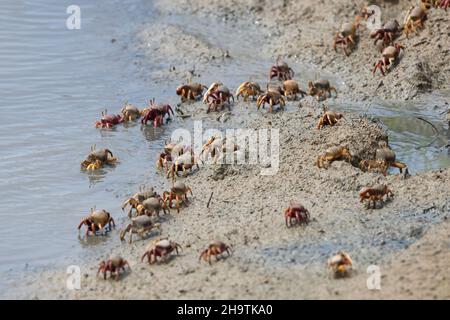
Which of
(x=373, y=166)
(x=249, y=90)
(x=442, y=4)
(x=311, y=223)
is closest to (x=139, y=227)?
(x=311, y=223)

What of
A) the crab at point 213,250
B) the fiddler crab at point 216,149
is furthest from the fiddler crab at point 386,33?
the crab at point 213,250

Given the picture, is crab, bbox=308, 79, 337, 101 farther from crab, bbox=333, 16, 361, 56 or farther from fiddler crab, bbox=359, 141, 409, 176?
fiddler crab, bbox=359, 141, 409, 176

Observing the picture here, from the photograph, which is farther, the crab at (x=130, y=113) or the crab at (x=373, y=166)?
Result: the crab at (x=130, y=113)

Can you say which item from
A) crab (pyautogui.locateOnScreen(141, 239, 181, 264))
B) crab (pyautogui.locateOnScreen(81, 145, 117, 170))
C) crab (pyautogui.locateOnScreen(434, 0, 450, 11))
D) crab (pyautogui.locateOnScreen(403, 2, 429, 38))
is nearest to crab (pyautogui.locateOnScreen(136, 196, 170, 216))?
crab (pyautogui.locateOnScreen(141, 239, 181, 264))

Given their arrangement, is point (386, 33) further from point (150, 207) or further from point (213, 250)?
point (213, 250)

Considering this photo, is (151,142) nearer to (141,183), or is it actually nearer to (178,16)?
(141,183)

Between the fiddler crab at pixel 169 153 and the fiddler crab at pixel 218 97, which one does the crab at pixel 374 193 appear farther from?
the fiddler crab at pixel 218 97
